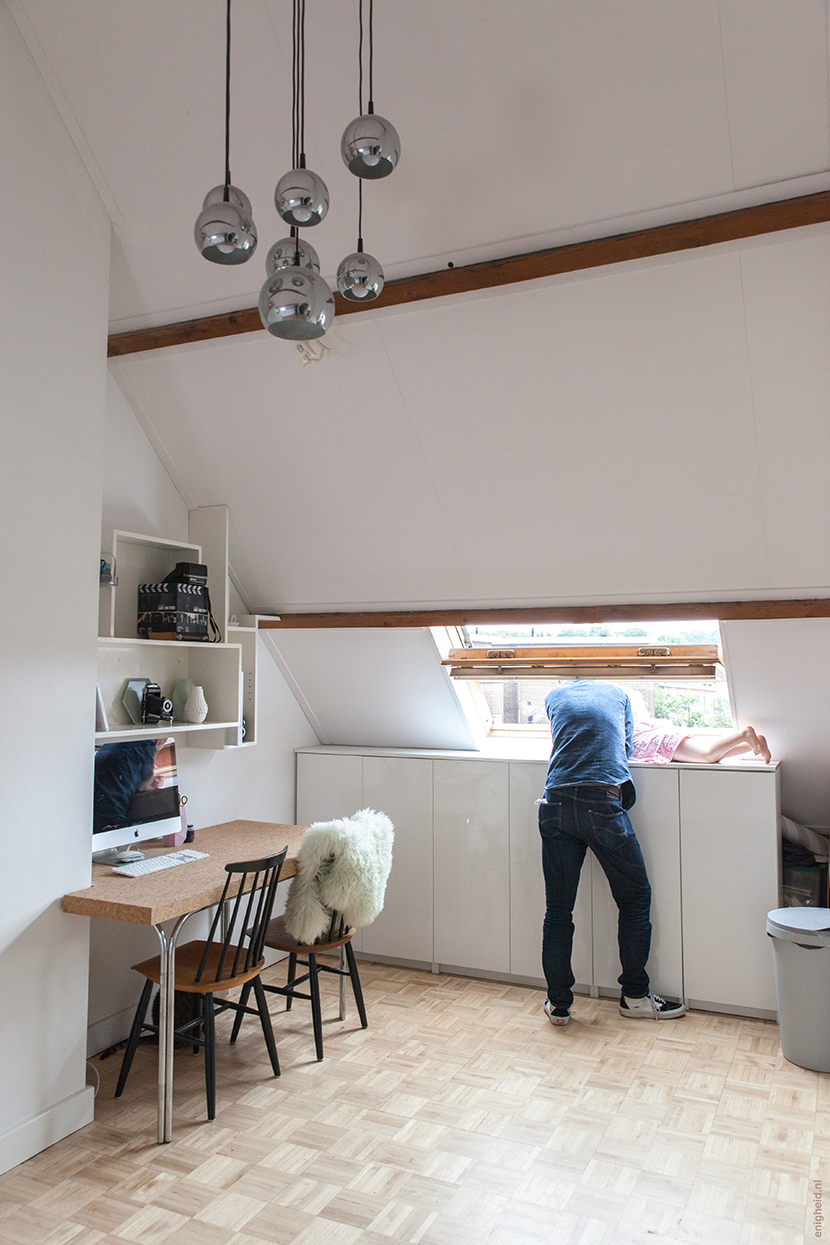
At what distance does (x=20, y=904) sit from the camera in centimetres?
278

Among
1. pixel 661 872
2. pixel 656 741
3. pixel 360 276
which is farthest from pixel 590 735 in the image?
pixel 360 276

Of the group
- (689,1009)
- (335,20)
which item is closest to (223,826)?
(689,1009)

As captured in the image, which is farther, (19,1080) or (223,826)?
(223,826)

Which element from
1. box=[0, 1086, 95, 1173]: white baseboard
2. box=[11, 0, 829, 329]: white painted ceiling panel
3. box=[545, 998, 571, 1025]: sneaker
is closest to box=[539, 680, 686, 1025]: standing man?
Result: box=[545, 998, 571, 1025]: sneaker

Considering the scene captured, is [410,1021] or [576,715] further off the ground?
[576,715]

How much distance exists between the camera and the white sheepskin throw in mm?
3416

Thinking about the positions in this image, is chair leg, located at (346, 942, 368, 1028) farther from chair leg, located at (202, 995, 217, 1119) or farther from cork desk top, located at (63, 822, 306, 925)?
chair leg, located at (202, 995, 217, 1119)

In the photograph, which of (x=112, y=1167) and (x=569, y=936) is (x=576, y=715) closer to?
(x=569, y=936)

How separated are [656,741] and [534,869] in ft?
2.78

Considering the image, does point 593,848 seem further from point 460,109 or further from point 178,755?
point 460,109

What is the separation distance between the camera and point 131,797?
3.42 metres

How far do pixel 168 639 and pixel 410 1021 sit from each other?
1.97 meters

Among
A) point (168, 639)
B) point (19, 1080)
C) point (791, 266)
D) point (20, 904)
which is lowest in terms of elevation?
point (19, 1080)

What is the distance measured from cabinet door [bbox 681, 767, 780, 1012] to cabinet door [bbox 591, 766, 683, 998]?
4 cm
